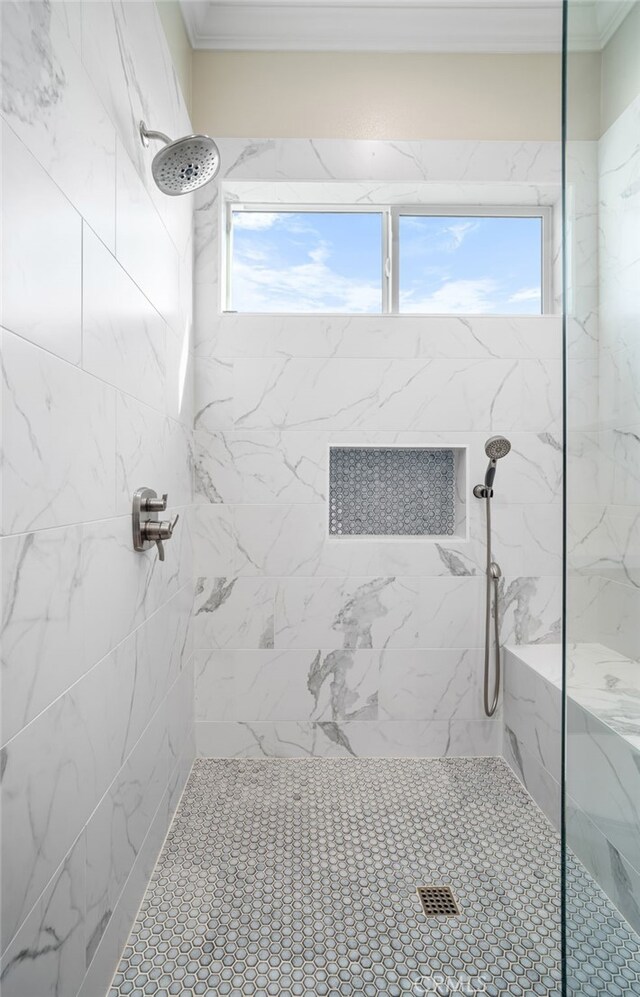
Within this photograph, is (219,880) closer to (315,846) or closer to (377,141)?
(315,846)

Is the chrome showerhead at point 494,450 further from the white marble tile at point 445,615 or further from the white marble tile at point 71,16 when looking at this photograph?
the white marble tile at point 71,16

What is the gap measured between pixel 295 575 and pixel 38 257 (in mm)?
1557

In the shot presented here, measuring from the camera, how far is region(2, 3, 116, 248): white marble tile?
31.3 inches

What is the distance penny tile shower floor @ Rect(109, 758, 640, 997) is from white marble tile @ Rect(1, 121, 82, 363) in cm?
111

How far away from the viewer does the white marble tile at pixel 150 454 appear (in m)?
1.29

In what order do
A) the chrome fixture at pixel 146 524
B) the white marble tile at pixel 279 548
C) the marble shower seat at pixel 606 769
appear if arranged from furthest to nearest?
the white marble tile at pixel 279 548 < the chrome fixture at pixel 146 524 < the marble shower seat at pixel 606 769

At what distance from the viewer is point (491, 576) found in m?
2.20

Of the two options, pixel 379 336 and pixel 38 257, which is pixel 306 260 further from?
pixel 38 257

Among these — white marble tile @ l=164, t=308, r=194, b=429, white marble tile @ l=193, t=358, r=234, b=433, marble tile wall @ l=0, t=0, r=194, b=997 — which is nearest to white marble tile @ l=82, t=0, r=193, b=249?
marble tile wall @ l=0, t=0, r=194, b=997

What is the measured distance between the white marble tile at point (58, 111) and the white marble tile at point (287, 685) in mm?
1602

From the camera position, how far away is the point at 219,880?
4.89ft

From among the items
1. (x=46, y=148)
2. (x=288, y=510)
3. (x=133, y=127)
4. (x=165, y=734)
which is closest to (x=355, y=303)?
(x=288, y=510)

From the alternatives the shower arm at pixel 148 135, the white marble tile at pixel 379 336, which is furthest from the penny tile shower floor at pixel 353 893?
the shower arm at pixel 148 135

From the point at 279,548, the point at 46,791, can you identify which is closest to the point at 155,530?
the point at 46,791
